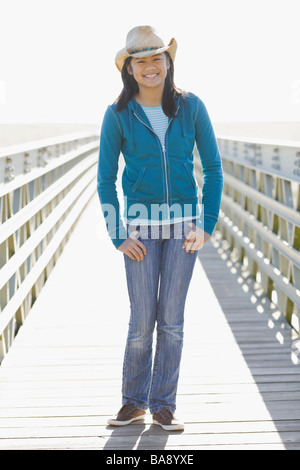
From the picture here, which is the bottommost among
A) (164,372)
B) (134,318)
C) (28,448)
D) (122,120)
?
(28,448)

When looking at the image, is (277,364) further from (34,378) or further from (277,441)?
(34,378)

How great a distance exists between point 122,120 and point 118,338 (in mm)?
2027

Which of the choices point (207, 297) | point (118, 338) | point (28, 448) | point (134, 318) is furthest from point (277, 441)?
point (207, 297)

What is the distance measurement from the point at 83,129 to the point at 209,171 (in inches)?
1543

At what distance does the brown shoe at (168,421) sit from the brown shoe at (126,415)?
11 cm

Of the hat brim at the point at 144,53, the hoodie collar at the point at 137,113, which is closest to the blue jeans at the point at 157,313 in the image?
the hoodie collar at the point at 137,113

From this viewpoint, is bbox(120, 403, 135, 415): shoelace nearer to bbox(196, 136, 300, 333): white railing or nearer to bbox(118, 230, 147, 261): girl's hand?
bbox(118, 230, 147, 261): girl's hand

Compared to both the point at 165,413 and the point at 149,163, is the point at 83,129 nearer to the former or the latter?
the point at 165,413

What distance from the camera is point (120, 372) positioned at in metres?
3.98

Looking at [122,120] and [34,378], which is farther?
[34,378]

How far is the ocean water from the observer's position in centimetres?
4322

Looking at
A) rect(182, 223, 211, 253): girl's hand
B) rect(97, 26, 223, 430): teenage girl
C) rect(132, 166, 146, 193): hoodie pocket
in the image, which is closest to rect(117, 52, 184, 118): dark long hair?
rect(97, 26, 223, 430): teenage girl

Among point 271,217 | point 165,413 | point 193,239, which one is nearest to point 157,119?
point 193,239
